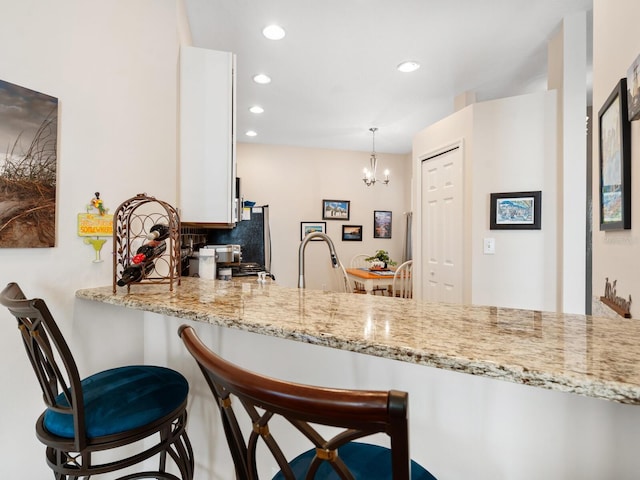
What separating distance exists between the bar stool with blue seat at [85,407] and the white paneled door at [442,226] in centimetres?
271

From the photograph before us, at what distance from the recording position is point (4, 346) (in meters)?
1.11

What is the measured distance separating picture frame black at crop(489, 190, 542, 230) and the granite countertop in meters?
1.98

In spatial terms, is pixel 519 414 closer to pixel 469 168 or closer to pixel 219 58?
pixel 219 58

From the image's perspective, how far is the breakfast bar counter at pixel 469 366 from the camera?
2.02 feet

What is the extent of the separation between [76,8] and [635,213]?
2.21 metres

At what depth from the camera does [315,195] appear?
5766mm

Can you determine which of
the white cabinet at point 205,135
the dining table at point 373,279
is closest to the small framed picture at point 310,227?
the dining table at point 373,279

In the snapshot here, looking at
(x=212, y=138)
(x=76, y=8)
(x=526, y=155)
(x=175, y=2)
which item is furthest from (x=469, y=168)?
(x=76, y=8)

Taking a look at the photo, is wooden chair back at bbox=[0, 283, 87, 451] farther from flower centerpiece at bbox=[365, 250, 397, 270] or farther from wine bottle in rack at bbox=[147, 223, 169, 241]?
flower centerpiece at bbox=[365, 250, 397, 270]

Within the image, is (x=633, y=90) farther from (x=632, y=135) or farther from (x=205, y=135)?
(x=205, y=135)

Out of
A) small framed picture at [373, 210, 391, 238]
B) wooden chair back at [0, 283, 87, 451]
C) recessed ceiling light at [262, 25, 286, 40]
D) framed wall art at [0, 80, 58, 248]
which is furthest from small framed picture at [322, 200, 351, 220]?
wooden chair back at [0, 283, 87, 451]

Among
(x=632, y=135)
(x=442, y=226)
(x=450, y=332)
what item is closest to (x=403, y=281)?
(x=442, y=226)

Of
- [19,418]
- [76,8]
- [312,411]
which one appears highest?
[76,8]

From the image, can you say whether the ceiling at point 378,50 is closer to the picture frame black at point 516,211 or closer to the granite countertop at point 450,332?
the picture frame black at point 516,211
